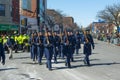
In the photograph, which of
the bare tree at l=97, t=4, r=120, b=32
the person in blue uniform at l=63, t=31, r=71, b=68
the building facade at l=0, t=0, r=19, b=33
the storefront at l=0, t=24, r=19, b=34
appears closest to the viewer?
the person in blue uniform at l=63, t=31, r=71, b=68

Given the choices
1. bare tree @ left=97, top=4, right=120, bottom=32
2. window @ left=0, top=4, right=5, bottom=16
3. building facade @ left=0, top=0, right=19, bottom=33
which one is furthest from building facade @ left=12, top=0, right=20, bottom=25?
bare tree @ left=97, top=4, right=120, bottom=32

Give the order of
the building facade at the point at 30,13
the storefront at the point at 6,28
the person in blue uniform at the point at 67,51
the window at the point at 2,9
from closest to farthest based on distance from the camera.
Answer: the person in blue uniform at the point at 67,51 < the storefront at the point at 6,28 < the window at the point at 2,9 < the building facade at the point at 30,13

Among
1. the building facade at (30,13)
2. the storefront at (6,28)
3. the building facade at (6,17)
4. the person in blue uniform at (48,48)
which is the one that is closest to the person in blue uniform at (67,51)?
A: the person in blue uniform at (48,48)

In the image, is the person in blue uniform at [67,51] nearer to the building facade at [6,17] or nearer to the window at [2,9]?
the building facade at [6,17]

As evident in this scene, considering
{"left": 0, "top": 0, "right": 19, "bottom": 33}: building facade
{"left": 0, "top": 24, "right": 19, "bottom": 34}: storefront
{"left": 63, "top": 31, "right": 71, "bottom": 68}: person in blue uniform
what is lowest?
{"left": 63, "top": 31, "right": 71, "bottom": 68}: person in blue uniform

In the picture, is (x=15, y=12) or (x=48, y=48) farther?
(x=15, y=12)

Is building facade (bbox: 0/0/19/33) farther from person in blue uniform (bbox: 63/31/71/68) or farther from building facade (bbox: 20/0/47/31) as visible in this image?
person in blue uniform (bbox: 63/31/71/68)

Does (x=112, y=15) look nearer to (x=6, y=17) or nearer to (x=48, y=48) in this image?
(x=6, y=17)

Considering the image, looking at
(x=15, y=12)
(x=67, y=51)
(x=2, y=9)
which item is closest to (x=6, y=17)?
(x=2, y=9)

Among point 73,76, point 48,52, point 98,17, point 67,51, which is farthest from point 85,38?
point 98,17

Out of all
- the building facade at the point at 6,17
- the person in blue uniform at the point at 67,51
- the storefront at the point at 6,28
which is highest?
the building facade at the point at 6,17

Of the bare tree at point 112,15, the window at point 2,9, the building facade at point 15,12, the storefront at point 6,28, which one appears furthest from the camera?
the bare tree at point 112,15

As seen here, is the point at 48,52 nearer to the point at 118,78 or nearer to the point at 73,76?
the point at 73,76

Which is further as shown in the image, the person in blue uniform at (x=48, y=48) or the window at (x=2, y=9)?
the window at (x=2, y=9)
